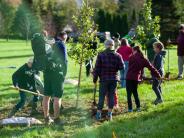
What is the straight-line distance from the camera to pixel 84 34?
1444 centimetres

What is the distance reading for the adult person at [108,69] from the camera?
1192cm

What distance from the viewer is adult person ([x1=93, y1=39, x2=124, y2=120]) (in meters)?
11.9

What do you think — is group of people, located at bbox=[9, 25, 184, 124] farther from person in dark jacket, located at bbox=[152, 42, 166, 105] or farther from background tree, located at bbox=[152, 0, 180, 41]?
background tree, located at bbox=[152, 0, 180, 41]

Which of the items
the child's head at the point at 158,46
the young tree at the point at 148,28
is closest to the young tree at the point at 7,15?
the young tree at the point at 148,28

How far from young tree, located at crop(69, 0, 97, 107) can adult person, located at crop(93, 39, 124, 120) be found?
225 cm

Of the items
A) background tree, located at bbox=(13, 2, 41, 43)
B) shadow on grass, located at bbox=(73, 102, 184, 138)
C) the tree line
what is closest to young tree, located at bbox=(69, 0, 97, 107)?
shadow on grass, located at bbox=(73, 102, 184, 138)

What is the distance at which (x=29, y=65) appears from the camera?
12875 mm

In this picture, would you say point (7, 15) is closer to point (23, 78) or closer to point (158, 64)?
point (158, 64)

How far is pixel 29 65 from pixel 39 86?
1.10 m

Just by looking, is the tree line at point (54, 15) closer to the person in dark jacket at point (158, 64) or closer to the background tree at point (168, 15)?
the background tree at point (168, 15)

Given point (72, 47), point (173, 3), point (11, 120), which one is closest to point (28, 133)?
point (11, 120)

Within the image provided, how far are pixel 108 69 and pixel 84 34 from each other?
2692mm

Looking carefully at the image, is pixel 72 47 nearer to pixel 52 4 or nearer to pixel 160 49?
pixel 160 49

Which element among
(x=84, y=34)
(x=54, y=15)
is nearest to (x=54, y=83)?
(x=84, y=34)
